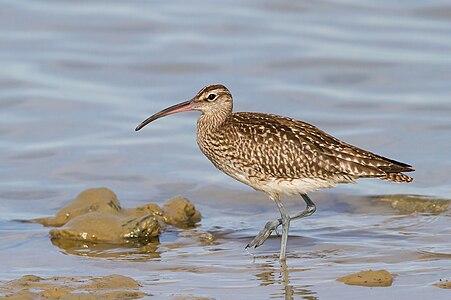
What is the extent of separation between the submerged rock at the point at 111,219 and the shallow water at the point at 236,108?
23cm

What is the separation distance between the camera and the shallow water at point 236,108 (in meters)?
11.2

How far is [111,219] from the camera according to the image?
1252 cm

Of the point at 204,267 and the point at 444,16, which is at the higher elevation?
the point at 444,16

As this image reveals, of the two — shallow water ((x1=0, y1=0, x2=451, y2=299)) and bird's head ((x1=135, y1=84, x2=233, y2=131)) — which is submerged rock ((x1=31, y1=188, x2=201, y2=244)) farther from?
bird's head ((x1=135, y1=84, x2=233, y2=131))

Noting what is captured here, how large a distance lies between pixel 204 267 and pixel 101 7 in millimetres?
12508

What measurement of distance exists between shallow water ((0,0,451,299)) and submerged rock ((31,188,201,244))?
235 mm

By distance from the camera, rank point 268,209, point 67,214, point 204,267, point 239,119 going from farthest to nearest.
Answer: point 268,209 → point 67,214 → point 239,119 → point 204,267

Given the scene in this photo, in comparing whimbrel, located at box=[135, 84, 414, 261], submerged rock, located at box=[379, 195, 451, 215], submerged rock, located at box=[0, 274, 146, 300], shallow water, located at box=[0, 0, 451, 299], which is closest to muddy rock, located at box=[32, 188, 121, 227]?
shallow water, located at box=[0, 0, 451, 299]

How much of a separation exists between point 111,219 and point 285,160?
6.43 feet

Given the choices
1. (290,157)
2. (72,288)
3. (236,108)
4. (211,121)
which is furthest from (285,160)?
(236,108)

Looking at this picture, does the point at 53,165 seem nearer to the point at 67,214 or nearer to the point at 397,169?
the point at 67,214

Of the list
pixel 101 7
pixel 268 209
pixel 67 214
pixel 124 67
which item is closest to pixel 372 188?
pixel 268 209

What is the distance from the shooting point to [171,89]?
1864cm

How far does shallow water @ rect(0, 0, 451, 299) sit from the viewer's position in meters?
11.2
